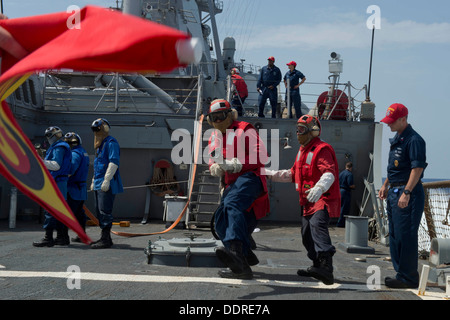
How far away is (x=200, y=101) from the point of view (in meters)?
14.4

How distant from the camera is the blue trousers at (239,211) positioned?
223 inches

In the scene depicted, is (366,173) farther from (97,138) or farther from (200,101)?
(97,138)

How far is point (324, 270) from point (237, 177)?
1.31m

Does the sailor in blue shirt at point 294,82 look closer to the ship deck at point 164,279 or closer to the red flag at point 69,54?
the ship deck at point 164,279

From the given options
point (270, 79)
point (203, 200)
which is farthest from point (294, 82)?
point (203, 200)

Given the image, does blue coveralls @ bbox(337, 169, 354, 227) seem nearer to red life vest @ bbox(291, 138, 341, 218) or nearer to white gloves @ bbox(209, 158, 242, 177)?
red life vest @ bbox(291, 138, 341, 218)

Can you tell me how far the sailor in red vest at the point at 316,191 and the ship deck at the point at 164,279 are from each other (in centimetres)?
25

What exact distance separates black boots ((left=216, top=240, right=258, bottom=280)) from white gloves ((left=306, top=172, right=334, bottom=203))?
84 cm

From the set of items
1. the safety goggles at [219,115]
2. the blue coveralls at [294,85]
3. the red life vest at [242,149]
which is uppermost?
the blue coveralls at [294,85]

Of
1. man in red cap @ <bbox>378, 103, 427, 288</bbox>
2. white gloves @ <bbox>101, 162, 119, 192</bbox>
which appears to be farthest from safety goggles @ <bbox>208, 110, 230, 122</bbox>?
white gloves @ <bbox>101, 162, 119, 192</bbox>

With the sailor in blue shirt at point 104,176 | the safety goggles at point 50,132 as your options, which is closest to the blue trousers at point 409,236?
the sailor in blue shirt at point 104,176

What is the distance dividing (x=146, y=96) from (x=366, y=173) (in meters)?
6.41

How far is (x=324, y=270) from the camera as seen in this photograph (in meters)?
5.36
